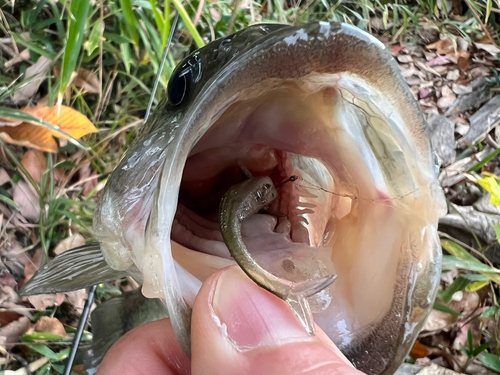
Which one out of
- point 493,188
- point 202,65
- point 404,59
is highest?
point 202,65

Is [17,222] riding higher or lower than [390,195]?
lower

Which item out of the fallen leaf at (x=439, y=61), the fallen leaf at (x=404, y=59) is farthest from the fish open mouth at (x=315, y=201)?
the fallen leaf at (x=439, y=61)

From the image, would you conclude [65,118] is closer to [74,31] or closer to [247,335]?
[74,31]

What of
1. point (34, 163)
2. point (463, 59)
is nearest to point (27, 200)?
point (34, 163)

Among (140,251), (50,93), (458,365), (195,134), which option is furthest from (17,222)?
(458,365)

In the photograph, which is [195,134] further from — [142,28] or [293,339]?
[142,28]

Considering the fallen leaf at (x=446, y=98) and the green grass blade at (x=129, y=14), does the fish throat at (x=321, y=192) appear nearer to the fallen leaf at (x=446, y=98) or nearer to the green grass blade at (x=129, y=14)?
the green grass blade at (x=129, y=14)
